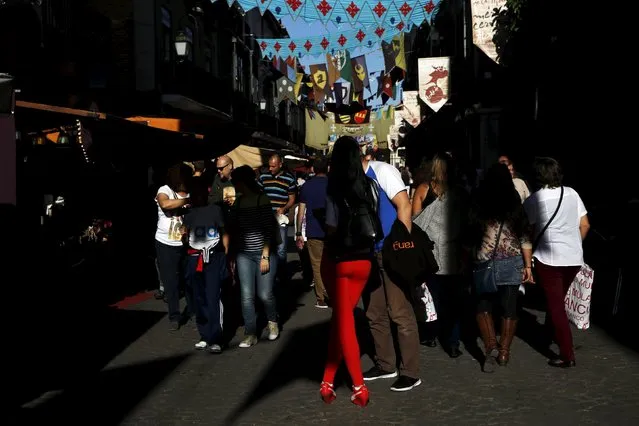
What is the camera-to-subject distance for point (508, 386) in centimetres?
597

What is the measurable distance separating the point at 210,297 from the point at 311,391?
199cm

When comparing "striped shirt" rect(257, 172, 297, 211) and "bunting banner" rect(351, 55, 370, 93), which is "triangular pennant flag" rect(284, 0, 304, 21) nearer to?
"striped shirt" rect(257, 172, 297, 211)

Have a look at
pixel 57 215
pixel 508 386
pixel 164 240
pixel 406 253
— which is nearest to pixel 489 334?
pixel 508 386

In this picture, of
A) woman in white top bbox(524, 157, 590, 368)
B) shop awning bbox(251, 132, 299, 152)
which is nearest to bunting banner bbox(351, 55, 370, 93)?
shop awning bbox(251, 132, 299, 152)

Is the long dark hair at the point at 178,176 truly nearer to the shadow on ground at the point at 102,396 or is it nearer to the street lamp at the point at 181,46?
the shadow on ground at the point at 102,396

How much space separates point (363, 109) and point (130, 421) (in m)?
35.8

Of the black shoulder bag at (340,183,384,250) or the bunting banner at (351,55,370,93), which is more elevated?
the bunting banner at (351,55,370,93)

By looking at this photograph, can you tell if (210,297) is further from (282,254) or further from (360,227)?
(282,254)

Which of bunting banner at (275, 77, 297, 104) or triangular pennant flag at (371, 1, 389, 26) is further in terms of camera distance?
bunting banner at (275, 77, 297, 104)

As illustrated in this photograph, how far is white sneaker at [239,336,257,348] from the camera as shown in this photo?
305 inches

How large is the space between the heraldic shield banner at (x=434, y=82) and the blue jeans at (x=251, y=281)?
16.2 m

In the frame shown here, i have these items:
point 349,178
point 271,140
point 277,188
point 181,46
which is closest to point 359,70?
point 271,140

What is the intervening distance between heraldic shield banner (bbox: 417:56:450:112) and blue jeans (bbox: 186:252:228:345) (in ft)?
54.1

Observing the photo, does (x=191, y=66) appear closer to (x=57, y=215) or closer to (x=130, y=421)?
(x=57, y=215)
